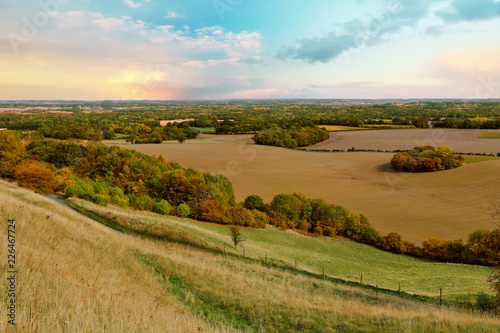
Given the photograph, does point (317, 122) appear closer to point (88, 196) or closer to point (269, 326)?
point (88, 196)

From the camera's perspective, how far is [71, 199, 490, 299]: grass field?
21234 millimetres

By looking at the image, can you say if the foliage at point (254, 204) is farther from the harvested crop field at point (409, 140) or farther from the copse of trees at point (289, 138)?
the copse of trees at point (289, 138)

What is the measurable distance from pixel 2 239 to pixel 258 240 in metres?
22.9

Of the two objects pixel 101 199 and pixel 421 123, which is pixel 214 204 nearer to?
pixel 101 199

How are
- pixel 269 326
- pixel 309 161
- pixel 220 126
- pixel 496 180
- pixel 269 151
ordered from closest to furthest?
pixel 269 326, pixel 496 180, pixel 309 161, pixel 269 151, pixel 220 126

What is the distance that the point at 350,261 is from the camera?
2745 cm

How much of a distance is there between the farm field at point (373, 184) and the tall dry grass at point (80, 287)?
27.4 metres

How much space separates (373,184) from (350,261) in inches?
1383

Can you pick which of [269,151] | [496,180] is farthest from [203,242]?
[269,151]

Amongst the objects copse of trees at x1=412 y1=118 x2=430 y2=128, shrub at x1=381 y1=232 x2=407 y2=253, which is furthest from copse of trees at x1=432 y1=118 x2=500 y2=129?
shrub at x1=381 y1=232 x2=407 y2=253

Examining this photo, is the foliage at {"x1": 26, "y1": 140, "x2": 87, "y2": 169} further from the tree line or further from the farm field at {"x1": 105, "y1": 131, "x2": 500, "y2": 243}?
the farm field at {"x1": 105, "y1": 131, "x2": 500, "y2": 243}

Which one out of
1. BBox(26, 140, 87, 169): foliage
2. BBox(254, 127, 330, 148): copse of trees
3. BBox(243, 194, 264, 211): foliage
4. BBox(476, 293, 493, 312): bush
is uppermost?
BBox(254, 127, 330, 148): copse of trees

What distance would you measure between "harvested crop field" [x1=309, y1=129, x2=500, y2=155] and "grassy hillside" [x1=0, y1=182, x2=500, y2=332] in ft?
285

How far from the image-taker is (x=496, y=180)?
51.8 meters
